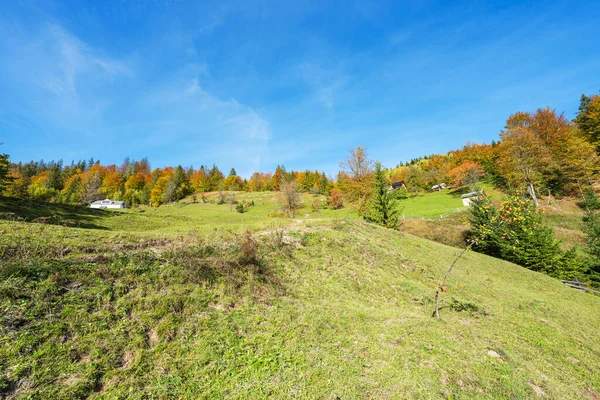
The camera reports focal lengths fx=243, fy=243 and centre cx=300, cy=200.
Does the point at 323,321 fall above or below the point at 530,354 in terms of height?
above

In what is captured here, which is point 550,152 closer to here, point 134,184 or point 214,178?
point 214,178

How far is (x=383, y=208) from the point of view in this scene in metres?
29.9

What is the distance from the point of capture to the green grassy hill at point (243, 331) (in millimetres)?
4363

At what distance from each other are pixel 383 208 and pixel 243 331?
26.6 m

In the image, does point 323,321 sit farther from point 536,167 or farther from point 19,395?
point 536,167

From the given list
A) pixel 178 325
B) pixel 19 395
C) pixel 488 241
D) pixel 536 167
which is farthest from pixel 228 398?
pixel 536 167

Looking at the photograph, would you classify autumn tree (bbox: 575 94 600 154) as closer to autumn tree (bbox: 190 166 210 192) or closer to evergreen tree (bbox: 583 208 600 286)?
evergreen tree (bbox: 583 208 600 286)

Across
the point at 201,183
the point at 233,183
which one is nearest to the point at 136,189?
the point at 201,183

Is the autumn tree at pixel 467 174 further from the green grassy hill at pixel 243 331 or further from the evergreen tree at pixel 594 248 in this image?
the green grassy hill at pixel 243 331

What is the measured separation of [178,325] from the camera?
5.61 meters

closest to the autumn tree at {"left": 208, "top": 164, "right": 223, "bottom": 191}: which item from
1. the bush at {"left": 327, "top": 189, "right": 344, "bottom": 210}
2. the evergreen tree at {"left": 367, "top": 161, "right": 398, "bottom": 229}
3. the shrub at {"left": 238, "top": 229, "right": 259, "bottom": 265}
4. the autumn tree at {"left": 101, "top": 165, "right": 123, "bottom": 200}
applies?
the autumn tree at {"left": 101, "top": 165, "right": 123, "bottom": 200}

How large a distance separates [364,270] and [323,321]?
209 inches

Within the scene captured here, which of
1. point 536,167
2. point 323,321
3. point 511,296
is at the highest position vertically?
point 536,167

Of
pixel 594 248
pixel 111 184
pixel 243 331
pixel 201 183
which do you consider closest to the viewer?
pixel 243 331
